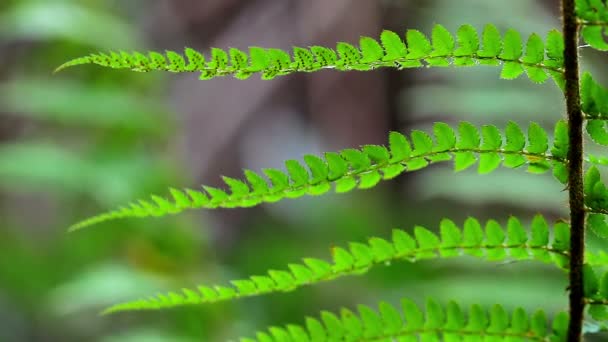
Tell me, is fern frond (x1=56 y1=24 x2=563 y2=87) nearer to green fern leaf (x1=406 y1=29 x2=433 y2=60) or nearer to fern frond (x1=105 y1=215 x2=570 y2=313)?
green fern leaf (x1=406 y1=29 x2=433 y2=60)

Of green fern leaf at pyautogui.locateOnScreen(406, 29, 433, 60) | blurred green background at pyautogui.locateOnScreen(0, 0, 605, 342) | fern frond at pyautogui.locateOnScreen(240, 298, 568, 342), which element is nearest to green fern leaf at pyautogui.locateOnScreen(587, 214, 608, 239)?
fern frond at pyautogui.locateOnScreen(240, 298, 568, 342)

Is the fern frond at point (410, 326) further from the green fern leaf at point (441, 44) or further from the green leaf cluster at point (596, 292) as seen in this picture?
the green fern leaf at point (441, 44)

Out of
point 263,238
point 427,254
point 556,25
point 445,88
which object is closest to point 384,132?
point 263,238

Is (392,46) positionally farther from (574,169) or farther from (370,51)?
(574,169)

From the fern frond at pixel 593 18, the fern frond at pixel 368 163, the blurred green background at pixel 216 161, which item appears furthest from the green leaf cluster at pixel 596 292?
the blurred green background at pixel 216 161

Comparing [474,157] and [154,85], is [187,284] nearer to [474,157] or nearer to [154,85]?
[154,85]

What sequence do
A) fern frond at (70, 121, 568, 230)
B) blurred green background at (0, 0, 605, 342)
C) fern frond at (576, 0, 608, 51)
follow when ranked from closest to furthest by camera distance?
1. fern frond at (576, 0, 608, 51)
2. fern frond at (70, 121, 568, 230)
3. blurred green background at (0, 0, 605, 342)
